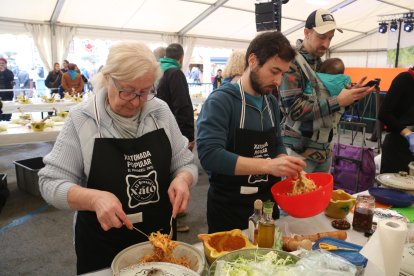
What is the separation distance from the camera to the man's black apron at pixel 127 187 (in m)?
1.29

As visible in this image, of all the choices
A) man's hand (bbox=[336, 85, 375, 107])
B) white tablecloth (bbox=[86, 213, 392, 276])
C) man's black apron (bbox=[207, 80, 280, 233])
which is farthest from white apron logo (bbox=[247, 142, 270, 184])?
man's hand (bbox=[336, 85, 375, 107])

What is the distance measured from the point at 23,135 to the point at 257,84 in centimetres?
309

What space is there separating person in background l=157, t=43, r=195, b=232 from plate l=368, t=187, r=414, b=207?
1748 mm

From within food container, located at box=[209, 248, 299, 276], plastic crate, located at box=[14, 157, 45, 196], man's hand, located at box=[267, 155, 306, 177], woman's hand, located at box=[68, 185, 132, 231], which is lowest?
plastic crate, located at box=[14, 157, 45, 196]

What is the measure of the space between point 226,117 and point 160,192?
0.46 m

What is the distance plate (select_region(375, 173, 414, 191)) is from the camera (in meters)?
1.86

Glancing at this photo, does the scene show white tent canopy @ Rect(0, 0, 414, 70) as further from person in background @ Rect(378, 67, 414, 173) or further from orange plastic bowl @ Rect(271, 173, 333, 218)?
orange plastic bowl @ Rect(271, 173, 333, 218)

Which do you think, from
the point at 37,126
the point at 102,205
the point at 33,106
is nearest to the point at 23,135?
the point at 37,126

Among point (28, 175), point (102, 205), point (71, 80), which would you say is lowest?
point (28, 175)

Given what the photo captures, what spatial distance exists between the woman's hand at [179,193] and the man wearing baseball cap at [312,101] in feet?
3.18

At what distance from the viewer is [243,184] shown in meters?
1.62

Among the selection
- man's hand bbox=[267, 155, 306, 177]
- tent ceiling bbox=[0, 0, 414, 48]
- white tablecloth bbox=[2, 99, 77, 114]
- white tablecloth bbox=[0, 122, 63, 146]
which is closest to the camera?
man's hand bbox=[267, 155, 306, 177]

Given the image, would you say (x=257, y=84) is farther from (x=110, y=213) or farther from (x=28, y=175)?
(x=28, y=175)

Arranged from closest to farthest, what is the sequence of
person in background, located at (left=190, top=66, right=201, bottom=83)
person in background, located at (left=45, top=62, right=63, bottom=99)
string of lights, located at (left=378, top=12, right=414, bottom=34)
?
person in background, located at (left=45, top=62, right=63, bottom=99) < string of lights, located at (left=378, top=12, right=414, bottom=34) < person in background, located at (left=190, top=66, right=201, bottom=83)
